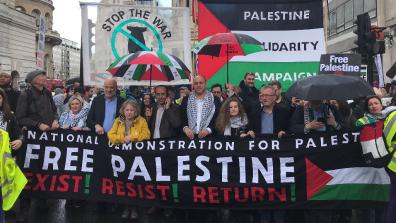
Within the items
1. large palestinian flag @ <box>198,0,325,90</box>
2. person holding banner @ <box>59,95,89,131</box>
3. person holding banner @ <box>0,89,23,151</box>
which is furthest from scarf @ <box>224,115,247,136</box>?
person holding banner @ <box>0,89,23,151</box>

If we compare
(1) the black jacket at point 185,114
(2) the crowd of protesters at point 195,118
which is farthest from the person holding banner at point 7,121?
(1) the black jacket at point 185,114

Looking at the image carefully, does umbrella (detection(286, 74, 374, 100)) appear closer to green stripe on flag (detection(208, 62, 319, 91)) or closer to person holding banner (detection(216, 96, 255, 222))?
person holding banner (detection(216, 96, 255, 222))

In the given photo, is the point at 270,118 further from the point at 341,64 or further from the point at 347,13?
the point at 347,13

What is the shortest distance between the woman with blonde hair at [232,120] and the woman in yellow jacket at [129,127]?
3.06 feet

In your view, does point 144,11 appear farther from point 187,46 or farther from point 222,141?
point 222,141

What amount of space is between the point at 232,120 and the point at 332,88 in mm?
1342

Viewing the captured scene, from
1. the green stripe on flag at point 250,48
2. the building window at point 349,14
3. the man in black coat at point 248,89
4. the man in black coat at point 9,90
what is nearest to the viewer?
the green stripe on flag at point 250,48

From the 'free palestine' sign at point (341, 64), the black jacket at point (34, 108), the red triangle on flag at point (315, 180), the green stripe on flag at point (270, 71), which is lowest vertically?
the red triangle on flag at point (315, 180)

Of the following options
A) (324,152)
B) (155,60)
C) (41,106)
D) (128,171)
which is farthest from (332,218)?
(41,106)

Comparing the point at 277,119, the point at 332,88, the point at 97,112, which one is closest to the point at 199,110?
the point at 277,119

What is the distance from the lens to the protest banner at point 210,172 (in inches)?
218

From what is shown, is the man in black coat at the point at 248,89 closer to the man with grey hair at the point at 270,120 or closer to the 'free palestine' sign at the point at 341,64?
the man with grey hair at the point at 270,120

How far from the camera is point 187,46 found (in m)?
7.68

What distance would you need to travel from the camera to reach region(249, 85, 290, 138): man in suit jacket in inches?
227
